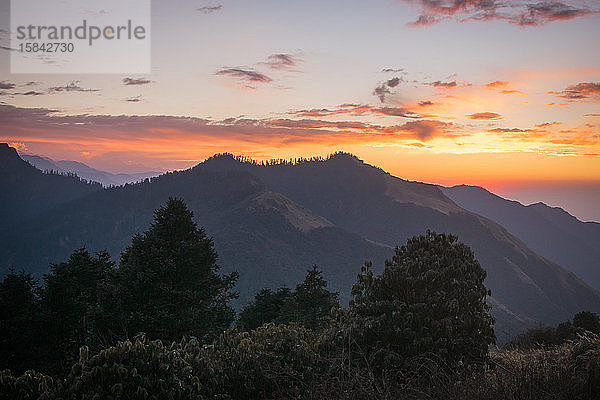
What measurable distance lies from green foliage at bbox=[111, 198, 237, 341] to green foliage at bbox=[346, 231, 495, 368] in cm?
1144

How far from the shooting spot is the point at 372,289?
13805mm

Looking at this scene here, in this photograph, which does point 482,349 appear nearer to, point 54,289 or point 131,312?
point 131,312

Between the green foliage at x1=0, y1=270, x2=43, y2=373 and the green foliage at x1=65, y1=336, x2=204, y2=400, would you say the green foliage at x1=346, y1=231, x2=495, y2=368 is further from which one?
the green foliage at x1=0, y1=270, x2=43, y2=373

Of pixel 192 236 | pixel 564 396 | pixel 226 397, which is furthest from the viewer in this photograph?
pixel 192 236

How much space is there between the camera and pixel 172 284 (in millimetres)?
22594

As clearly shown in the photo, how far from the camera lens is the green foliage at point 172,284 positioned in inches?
817

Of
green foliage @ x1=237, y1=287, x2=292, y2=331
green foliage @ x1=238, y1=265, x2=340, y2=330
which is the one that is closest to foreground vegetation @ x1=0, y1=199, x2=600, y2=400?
green foliage @ x1=238, y1=265, x2=340, y2=330

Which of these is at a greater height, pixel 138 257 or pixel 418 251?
pixel 418 251

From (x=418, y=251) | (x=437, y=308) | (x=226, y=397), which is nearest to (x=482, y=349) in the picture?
(x=437, y=308)

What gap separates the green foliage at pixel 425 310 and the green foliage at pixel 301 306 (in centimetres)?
2025

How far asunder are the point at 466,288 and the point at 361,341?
3850mm

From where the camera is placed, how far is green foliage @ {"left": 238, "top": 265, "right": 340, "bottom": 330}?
35322mm

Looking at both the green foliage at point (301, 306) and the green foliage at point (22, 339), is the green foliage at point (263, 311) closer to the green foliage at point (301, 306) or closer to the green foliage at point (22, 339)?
the green foliage at point (301, 306)

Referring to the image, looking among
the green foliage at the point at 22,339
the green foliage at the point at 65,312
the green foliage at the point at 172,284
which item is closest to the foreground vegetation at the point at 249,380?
the green foliage at the point at 172,284
